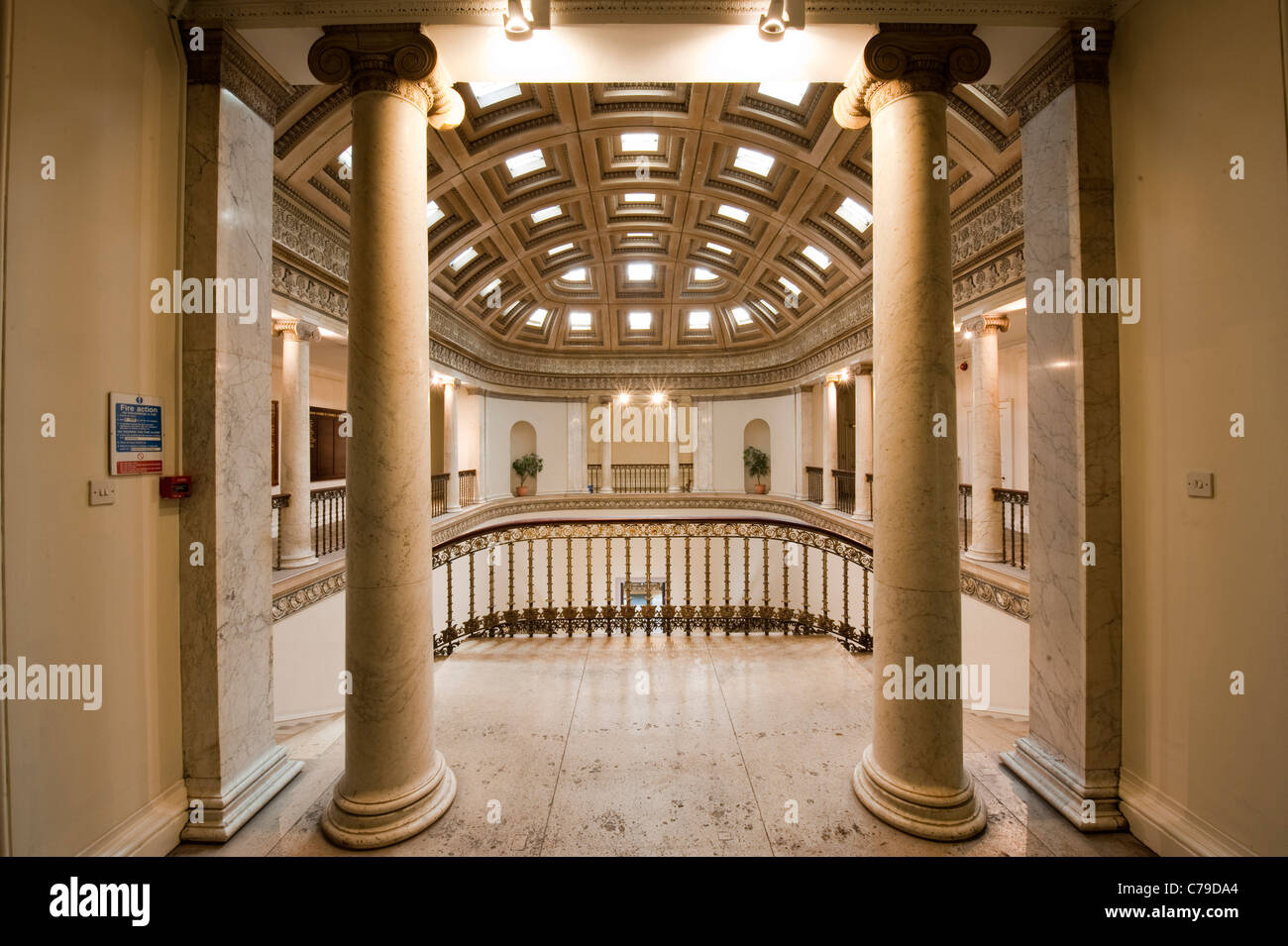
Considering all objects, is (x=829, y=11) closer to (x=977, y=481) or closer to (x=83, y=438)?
(x=83, y=438)

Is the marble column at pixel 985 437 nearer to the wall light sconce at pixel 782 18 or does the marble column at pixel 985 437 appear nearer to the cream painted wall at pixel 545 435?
the wall light sconce at pixel 782 18

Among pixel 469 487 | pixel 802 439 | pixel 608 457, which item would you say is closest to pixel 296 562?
pixel 469 487

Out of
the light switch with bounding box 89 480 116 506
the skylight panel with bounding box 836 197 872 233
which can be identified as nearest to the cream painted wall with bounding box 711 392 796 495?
the skylight panel with bounding box 836 197 872 233

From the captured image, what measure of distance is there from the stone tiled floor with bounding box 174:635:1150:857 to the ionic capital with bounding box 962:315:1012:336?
589 cm

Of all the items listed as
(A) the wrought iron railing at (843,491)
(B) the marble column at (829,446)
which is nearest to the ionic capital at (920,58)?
(B) the marble column at (829,446)

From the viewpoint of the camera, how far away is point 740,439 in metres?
17.1

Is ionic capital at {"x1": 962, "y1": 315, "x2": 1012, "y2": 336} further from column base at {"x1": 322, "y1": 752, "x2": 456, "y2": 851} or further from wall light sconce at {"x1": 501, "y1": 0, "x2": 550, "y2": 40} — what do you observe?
column base at {"x1": 322, "y1": 752, "x2": 456, "y2": 851}

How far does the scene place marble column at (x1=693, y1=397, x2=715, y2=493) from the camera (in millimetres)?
17047

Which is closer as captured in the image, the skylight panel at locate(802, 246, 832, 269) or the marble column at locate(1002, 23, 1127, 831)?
the marble column at locate(1002, 23, 1127, 831)

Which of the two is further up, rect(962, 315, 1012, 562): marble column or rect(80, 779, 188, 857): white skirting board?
rect(962, 315, 1012, 562): marble column

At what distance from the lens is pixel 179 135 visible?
9.25ft

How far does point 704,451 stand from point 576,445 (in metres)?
4.19
